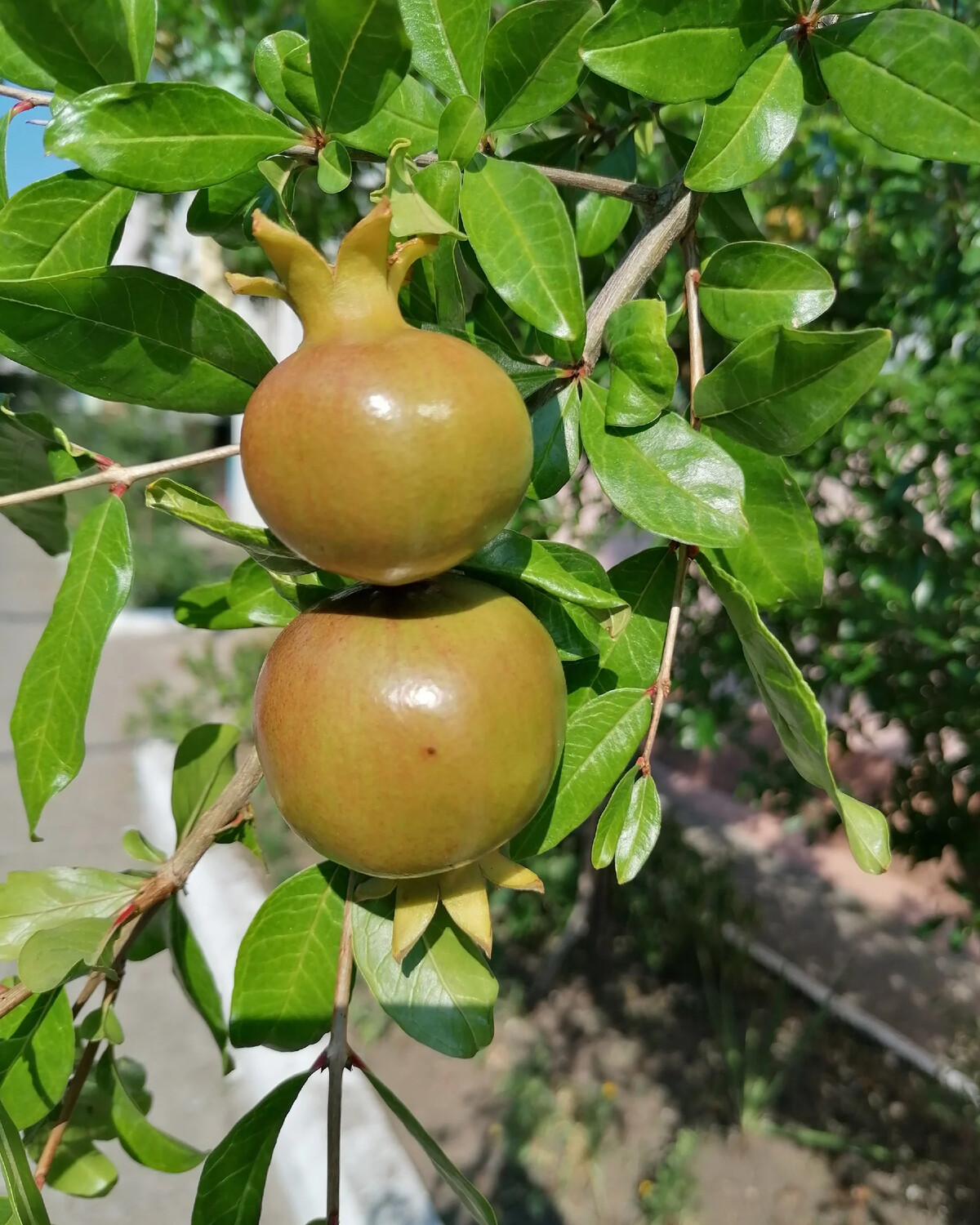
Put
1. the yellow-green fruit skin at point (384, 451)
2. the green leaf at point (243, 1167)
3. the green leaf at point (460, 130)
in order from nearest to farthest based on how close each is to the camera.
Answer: the yellow-green fruit skin at point (384, 451), the green leaf at point (460, 130), the green leaf at point (243, 1167)

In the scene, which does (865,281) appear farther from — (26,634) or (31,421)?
(26,634)

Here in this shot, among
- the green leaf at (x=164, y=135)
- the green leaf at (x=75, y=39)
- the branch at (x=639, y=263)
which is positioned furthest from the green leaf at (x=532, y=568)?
the green leaf at (x=75, y=39)

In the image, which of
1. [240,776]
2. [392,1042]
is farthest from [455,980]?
[392,1042]

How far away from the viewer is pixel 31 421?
0.67 metres

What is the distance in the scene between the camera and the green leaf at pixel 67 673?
0.60m

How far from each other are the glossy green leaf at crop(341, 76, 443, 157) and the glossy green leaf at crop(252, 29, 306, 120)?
5 cm

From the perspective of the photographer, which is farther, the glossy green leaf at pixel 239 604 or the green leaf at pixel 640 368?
the glossy green leaf at pixel 239 604

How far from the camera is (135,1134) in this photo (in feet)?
2.65

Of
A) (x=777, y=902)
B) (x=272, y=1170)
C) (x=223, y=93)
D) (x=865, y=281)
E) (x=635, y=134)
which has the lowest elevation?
(x=777, y=902)

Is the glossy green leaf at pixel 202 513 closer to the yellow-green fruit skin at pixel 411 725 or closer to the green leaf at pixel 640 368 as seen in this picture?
the yellow-green fruit skin at pixel 411 725

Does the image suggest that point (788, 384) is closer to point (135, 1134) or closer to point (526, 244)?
point (526, 244)

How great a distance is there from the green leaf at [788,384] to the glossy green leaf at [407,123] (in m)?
0.24

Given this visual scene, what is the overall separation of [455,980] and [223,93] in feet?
1.77

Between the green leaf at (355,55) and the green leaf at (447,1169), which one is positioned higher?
the green leaf at (355,55)
